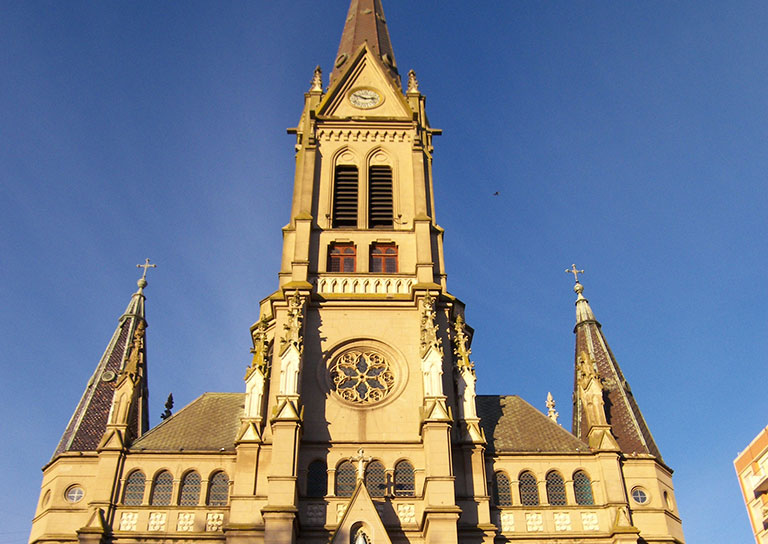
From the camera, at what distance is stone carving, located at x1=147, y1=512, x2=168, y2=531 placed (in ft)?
86.8

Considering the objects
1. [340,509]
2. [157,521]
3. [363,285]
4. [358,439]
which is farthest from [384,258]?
[157,521]

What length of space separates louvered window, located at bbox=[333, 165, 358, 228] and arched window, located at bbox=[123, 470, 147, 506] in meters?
13.1

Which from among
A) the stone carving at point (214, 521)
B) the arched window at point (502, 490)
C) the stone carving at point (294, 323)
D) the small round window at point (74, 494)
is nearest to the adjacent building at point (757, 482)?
the arched window at point (502, 490)

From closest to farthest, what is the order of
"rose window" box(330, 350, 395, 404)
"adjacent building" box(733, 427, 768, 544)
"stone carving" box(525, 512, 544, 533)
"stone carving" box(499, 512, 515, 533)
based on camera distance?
"stone carving" box(499, 512, 515, 533) < "stone carving" box(525, 512, 544, 533) < "rose window" box(330, 350, 395, 404) < "adjacent building" box(733, 427, 768, 544)

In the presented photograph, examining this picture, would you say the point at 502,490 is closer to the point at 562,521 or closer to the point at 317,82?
the point at 562,521

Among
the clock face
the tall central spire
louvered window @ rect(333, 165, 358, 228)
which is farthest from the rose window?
the tall central spire

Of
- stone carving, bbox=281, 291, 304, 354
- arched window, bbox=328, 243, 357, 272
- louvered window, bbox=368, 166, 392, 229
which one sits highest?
louvered window, bbox=368, 166, 392, 229

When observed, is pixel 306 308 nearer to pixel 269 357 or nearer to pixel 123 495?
pixel 269 357

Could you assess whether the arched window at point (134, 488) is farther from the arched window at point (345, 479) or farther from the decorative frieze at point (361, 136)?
the decorative frieze at point (361, 136)

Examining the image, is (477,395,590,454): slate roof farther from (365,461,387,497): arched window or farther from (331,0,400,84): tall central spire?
(331,0,400,84): tall central spire

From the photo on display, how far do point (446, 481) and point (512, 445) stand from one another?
15.1 ft

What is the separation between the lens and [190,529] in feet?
86.6

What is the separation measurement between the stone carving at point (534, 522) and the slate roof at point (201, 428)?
10.5 metres

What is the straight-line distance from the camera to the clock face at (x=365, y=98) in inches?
1549
